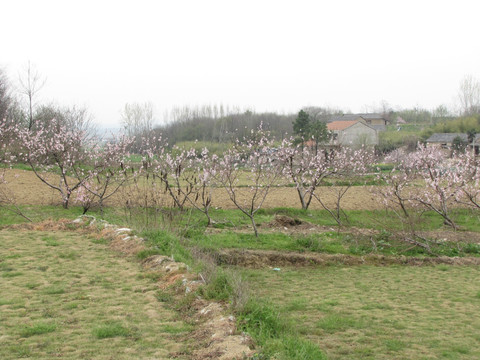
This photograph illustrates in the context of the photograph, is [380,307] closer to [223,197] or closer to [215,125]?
[223,197]

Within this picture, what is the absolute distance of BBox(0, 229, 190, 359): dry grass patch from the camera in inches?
183

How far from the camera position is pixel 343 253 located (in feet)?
40.1

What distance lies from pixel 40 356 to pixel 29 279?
3200 millimetres

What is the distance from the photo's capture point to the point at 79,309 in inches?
231

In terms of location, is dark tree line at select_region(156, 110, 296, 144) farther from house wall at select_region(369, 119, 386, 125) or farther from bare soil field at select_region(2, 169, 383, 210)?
bare soil field at select_region(2, 169, 383, 210)

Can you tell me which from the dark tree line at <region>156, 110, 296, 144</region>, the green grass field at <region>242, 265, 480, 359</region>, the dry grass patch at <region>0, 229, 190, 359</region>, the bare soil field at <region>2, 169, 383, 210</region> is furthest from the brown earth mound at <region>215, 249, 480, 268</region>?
the dark tree line at <region>156, 110, 296, 144</region>

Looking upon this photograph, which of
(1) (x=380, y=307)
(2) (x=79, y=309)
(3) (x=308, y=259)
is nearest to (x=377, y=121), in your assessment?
(3) (x=308, y=259)

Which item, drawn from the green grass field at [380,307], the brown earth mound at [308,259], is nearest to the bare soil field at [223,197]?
the brown earth mound at [308,259]

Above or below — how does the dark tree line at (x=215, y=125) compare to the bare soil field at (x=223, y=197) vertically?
above

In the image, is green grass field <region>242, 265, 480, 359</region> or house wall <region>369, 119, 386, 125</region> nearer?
green grass field <region>242, 265, 480, 359</region>

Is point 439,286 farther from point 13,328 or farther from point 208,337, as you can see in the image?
point 13,328

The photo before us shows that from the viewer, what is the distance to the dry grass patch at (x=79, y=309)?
4637 millimetres

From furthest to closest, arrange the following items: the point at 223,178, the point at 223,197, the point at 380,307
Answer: the point at 223,197 < the point at 223,178 < the point at 380,307

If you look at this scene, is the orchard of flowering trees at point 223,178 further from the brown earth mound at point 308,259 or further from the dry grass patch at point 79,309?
the dry grass patch at point 79,309
